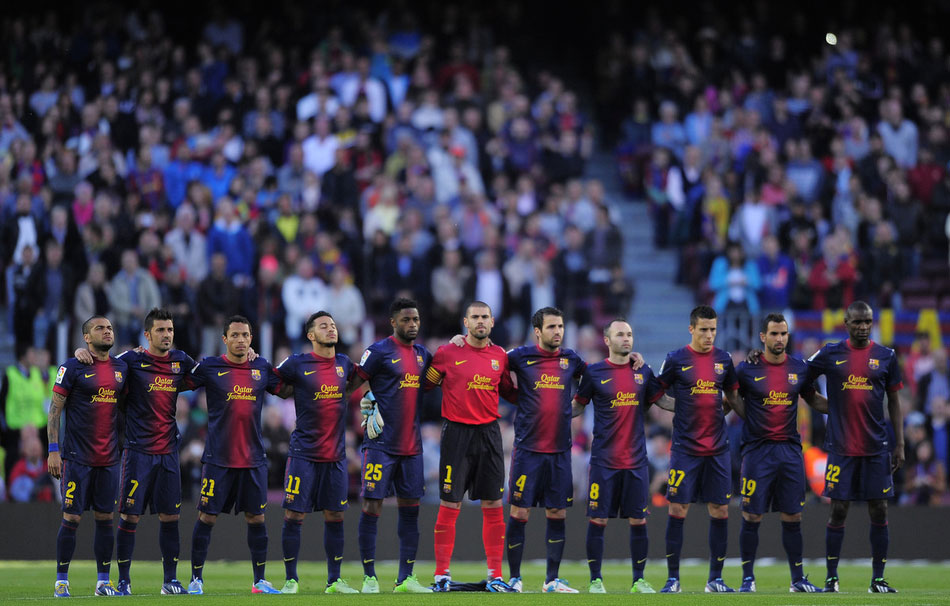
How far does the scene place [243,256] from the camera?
2198cm

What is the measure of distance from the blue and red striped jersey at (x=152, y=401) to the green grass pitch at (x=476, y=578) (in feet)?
4.65

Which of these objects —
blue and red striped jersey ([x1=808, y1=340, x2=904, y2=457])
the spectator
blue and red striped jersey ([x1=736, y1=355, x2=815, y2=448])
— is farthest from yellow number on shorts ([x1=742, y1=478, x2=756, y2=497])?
the spectator

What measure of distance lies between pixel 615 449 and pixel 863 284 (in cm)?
1048

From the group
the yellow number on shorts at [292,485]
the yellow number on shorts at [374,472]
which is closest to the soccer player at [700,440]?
the yellow number on shorts at [374,472]

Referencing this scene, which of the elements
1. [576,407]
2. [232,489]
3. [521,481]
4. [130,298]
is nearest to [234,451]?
[232,489]

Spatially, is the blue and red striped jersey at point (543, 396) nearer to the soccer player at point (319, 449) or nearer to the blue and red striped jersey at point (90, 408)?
the soccer player at point (319, 449)

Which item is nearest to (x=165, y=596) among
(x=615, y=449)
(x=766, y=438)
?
(x=615, y=449)

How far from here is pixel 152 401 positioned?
13930 millimetres

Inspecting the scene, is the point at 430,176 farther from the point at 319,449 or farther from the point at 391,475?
the point at 391,475

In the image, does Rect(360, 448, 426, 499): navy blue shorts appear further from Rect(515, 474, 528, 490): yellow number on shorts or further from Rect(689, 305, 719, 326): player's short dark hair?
Rect(689, 305, 719, 326): player's short dark hair

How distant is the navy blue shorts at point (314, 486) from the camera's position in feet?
45.1

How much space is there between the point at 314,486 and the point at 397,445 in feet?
2.86

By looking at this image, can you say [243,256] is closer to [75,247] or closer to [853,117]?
[75,247]

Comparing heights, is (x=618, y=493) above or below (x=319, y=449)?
below
